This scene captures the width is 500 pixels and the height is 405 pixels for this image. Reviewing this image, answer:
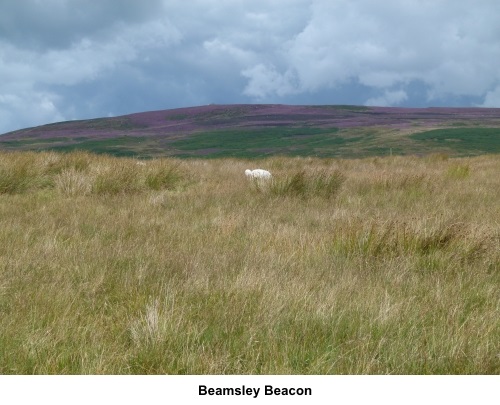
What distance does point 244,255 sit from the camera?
3998mm

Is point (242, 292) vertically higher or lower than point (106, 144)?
lower

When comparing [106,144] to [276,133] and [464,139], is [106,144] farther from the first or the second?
[464,139]

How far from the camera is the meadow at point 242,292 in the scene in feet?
7.28

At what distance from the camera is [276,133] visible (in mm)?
51969

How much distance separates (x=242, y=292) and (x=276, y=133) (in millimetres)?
49694

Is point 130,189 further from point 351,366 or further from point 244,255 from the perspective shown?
point 351,366

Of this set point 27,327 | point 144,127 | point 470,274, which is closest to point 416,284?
point 470,274

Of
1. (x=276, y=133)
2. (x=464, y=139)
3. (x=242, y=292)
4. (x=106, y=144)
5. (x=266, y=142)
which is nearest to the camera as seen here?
(x=242, y=292)

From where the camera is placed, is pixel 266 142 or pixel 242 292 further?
pixel 266 142

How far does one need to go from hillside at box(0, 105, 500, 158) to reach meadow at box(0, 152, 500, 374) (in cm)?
2378

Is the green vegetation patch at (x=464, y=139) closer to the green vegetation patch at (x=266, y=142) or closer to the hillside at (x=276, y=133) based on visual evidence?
the hillside at (x=276, y=133)

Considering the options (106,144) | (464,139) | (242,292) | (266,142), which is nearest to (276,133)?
(266,142)

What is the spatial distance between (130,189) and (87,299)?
580 centimetres

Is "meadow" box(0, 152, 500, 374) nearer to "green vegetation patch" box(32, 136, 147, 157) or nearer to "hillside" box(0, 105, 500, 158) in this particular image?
"hillside" box(0, 105, 500, 158)
